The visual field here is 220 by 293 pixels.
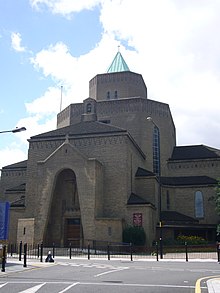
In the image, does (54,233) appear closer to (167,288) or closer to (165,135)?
(165,135)

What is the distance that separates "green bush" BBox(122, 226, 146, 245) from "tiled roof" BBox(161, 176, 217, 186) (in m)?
13.5

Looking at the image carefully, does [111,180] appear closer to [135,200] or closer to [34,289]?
[135,200]

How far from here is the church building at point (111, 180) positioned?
39.4 meters

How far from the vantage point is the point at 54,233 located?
41094 millimetres

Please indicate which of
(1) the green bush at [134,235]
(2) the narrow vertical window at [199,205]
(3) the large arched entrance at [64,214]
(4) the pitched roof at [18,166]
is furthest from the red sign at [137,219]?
(4) the pitched roof at [18,166]

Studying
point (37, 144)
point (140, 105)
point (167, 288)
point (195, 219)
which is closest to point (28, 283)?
point (167, 288)

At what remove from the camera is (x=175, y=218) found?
4550cm

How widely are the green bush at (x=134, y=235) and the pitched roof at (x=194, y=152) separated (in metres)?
19.3

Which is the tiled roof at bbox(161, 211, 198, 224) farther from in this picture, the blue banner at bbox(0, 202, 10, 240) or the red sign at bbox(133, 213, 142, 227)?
the blue banner at bbox(0, 202, 10, 240)

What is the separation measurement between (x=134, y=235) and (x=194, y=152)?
22.3 meters

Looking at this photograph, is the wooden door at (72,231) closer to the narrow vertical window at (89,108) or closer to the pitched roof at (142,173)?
the pitched roof at (142,173)

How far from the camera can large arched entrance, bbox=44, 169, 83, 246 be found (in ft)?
133

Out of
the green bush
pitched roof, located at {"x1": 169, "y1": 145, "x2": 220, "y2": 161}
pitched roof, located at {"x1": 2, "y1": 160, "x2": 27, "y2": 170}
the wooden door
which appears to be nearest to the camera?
the green bush

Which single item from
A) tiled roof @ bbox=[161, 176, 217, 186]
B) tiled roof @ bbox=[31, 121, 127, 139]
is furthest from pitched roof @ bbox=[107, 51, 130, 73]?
tiled roof @ bbox=[161, 176, 217, 186]
